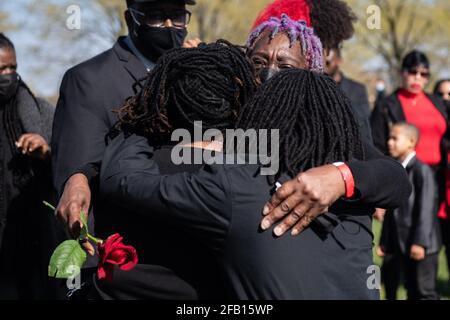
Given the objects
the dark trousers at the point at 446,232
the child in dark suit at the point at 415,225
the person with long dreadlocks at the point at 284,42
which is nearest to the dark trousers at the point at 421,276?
the child in dark suit at the point at 415,225

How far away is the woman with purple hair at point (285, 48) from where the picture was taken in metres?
3.40

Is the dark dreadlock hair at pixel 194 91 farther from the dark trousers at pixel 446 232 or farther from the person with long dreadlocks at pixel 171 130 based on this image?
the dark trousers at pixel 446 232

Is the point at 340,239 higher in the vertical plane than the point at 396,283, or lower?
higher

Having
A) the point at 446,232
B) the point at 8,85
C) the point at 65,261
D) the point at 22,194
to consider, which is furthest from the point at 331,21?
the point at 446,232

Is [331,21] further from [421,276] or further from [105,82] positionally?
[421,276]

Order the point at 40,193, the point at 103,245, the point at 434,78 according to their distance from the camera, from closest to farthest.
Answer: the point at 103,245 < the point at 40,193 < the point at 434,78

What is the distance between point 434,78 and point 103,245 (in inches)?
1509

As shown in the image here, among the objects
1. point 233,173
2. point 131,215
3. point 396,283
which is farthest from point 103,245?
point 396,283

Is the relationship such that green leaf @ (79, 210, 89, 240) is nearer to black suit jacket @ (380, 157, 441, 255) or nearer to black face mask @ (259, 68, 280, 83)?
black face mask @ (259, 68, 280, 83)

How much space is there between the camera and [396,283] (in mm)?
7535
